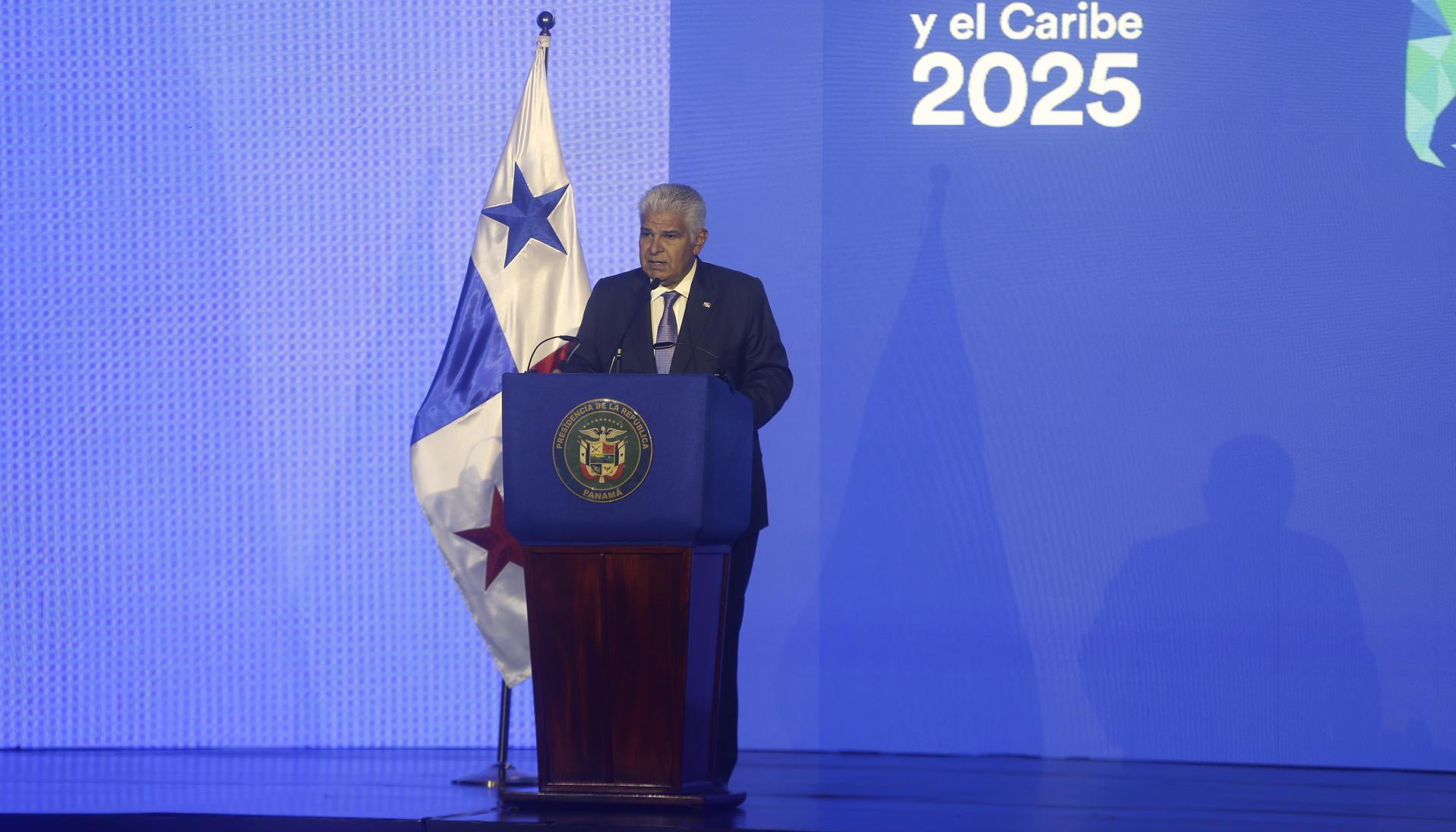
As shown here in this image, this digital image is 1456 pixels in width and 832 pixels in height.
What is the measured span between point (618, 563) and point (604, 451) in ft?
0.72

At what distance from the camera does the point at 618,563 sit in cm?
Answer: 272

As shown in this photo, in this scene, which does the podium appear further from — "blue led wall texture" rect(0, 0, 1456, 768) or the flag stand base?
"blue led wall texture" rect(0, 0, 1456, 768)

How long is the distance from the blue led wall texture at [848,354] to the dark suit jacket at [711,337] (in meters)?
1.11

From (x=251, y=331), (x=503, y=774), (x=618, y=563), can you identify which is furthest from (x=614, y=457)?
(x=251, y=331)

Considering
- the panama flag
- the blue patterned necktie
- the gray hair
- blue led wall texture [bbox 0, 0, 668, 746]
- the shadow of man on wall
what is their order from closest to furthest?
the gray hair < the blue patterned necktie < the panama flag < the shadow of man on wall < blue led wall texture [bbox 0, 0, 668, 746]

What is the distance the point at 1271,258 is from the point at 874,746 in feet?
5.89

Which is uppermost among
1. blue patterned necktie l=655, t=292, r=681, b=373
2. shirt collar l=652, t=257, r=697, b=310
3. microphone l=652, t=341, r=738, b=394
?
shirt collar l=652, t=257, r=697, b=310

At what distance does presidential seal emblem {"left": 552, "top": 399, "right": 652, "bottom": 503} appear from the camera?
2.68m

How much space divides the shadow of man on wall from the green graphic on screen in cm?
97

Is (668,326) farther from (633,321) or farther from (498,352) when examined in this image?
(498,352)

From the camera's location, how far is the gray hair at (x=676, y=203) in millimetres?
2994

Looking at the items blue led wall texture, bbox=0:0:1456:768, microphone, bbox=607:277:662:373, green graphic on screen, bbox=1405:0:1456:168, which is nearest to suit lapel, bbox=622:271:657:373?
microphone, bbox=607:277:662:373

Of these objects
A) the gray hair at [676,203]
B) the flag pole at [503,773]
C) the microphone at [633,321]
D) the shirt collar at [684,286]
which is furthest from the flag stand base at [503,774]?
the gray hair at [676,203]

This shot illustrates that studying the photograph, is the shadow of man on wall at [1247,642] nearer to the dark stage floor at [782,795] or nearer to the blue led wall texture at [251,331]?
the dark stage floor at [782,795]
